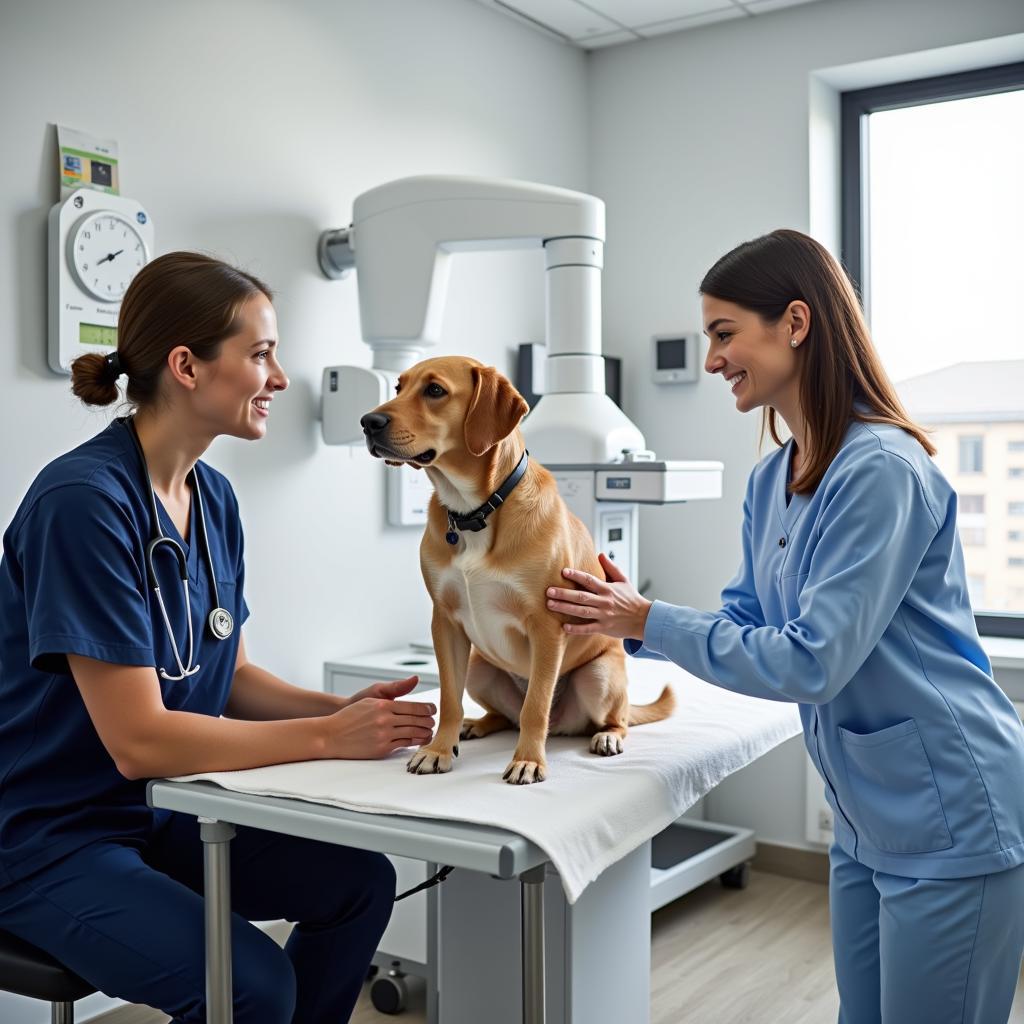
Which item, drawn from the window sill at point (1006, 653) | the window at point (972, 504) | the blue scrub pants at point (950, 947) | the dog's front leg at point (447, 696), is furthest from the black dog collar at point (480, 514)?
the window at point (972, 504)

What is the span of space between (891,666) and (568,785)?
40 cm

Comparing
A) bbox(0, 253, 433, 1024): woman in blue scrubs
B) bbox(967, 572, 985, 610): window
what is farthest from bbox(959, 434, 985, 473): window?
bbox(0, 253, 433, 1024): woman in blue scrubs

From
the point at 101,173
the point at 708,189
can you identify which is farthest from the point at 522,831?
the point at 708,189

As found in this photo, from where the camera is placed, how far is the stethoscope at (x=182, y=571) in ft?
4.61

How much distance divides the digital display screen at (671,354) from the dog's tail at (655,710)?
1.80 m

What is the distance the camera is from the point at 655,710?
1.71 metres

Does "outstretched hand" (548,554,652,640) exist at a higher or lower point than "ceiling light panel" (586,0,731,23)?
lower

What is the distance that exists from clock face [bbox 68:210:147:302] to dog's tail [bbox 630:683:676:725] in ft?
4.17

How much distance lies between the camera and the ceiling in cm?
315

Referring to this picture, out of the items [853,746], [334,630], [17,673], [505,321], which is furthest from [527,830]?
[505,321]

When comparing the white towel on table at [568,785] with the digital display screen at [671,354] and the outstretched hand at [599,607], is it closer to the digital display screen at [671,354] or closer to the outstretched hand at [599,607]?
the outstretched hand at [599,607]

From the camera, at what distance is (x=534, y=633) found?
140cm

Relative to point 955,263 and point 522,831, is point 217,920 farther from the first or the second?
point 955,263

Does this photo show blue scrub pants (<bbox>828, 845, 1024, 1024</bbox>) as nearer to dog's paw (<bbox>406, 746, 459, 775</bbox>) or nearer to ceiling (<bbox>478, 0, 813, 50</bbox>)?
dog's paw (<bbox>406, 746, 459, 775</bbox>)
